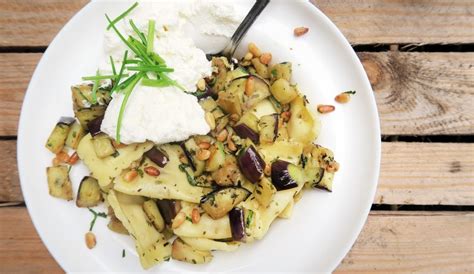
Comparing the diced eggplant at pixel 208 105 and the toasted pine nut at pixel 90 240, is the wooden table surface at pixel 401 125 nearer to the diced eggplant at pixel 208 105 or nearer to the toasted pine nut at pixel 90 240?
the toasted pine nut at pixel 90 240

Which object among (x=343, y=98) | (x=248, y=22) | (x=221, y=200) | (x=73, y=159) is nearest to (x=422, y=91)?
(x=343, y=98)

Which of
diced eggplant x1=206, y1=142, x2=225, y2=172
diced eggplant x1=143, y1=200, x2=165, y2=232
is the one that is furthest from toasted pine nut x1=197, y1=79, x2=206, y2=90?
diced eggplant x1=143, y1=200, x2=165, y2=232

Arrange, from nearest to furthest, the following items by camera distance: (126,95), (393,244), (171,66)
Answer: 1. (126,95)
2. (171,66)
3. (393,244)

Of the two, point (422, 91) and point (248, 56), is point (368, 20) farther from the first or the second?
point (248, 56)

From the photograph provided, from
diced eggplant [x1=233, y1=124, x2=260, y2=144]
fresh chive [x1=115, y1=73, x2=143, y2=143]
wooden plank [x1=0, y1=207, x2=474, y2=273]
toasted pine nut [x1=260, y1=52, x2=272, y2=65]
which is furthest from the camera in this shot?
wooden plank [x1=0, y1=207, x2=474, y2=273]

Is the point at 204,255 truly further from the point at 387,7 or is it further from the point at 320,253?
the point at 387,7

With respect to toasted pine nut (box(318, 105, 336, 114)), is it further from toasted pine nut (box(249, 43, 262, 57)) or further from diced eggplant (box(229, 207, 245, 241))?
diced eggplant (box(229, 207, 245, 241))
